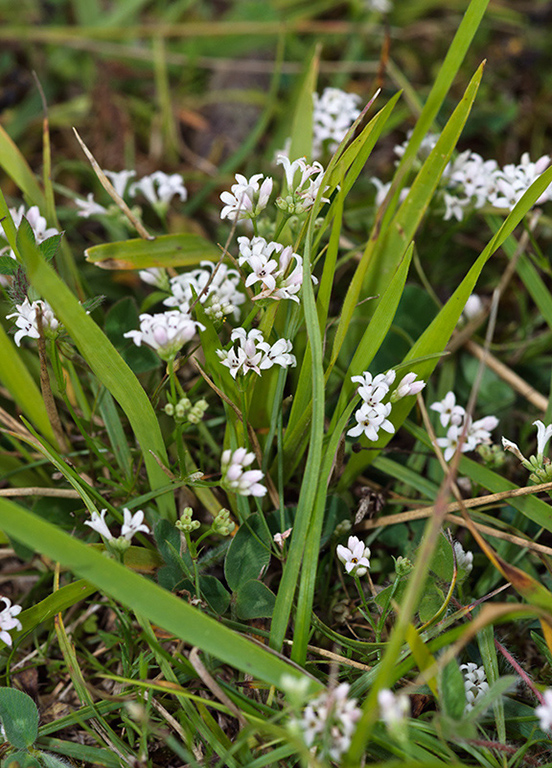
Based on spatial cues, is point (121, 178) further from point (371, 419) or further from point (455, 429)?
point (455, 429)

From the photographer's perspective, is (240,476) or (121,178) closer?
(240,476)

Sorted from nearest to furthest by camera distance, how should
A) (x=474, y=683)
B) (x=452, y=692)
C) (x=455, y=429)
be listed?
(x=452, y=692) → (x=474, y=683) → (x=455, y=429)

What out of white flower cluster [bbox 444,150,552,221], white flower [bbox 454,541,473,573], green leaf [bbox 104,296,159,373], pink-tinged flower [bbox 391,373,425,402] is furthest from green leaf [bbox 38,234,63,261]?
white flower [bbox 454,541,473,573]

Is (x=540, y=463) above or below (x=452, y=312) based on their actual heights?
below

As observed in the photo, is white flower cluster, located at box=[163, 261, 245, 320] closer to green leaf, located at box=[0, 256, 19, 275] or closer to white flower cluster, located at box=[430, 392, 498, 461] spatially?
green leaf, located at box=[0, 256, 19, 275]

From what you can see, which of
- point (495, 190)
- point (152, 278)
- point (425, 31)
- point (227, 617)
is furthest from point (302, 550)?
point (425, 31)

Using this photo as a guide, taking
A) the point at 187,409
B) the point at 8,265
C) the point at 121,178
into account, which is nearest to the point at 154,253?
the point at 121,178
